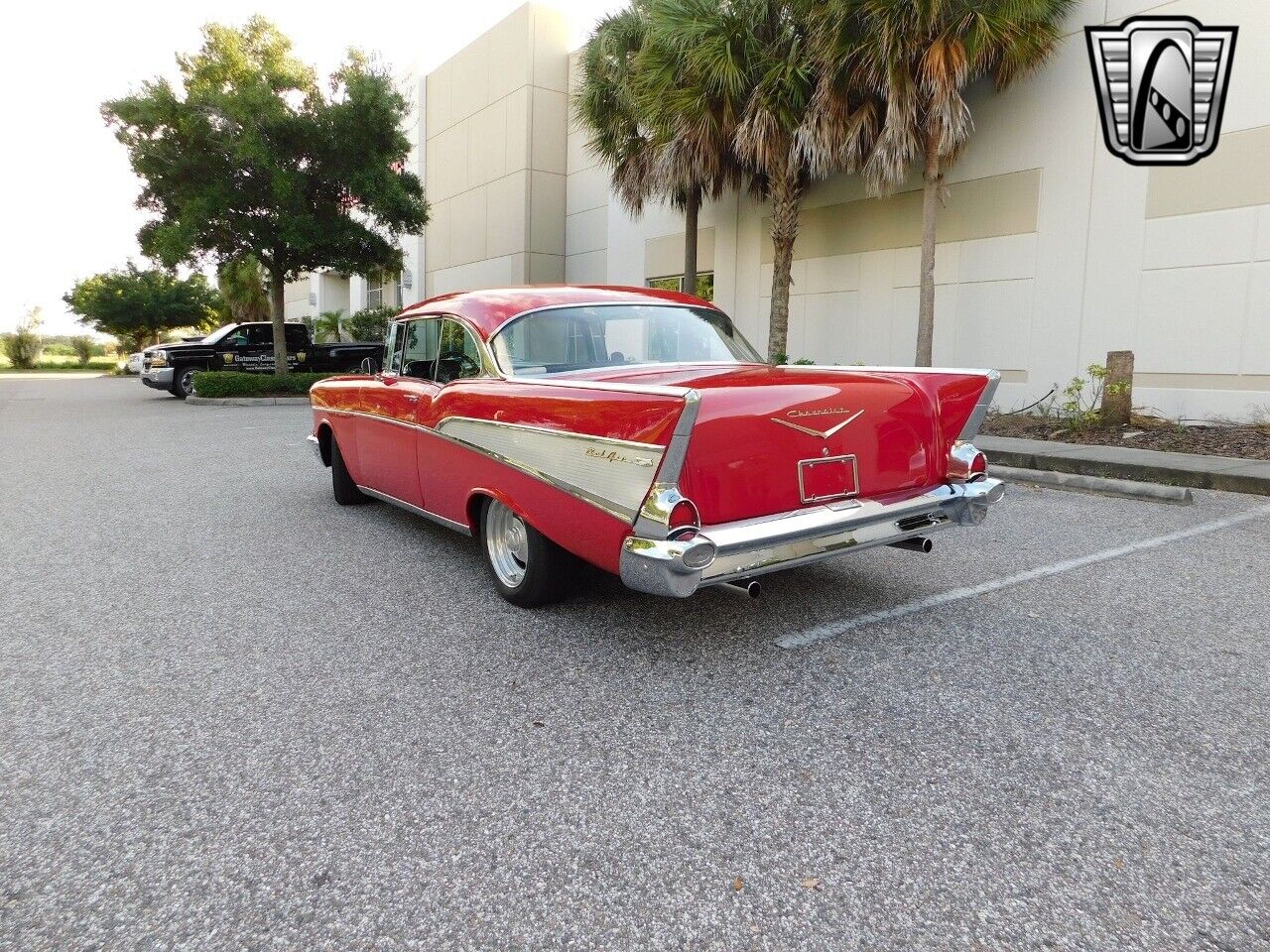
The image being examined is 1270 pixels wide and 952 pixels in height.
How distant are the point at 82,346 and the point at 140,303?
11.0 meters

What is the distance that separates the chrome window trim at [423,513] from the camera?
4269 mm

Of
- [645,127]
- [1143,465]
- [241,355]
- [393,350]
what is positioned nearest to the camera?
[393,350]

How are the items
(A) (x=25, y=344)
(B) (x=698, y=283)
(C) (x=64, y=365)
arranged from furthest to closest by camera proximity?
1. (C) (x=64, y=365)
2. (A) (x=25, y=344)
3. (B) (x=698, y=283)

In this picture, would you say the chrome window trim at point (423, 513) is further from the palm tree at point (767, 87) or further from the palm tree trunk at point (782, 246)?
the palm tree trunk at point (782, 246)

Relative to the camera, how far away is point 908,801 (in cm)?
227

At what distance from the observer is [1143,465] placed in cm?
732

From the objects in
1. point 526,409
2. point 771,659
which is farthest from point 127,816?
point 771,659

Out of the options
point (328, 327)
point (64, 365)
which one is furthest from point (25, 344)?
point (328, 327)

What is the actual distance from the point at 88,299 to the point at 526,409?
49891 mm

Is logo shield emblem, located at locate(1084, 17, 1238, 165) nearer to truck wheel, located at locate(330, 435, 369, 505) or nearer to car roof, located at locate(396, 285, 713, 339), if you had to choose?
car roof, located at locate(396, 285, 713, 339)

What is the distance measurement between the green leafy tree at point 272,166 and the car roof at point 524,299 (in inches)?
586

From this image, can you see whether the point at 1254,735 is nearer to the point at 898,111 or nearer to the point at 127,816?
the point at 127,816

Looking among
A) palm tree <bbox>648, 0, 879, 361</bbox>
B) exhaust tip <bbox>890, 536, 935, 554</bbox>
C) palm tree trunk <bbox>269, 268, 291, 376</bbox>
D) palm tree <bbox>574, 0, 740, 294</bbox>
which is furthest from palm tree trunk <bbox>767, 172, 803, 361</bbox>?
palm tree trunk <bbox>269, 268, 291, 376</bbox>

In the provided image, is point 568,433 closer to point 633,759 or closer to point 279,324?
point 633,759
